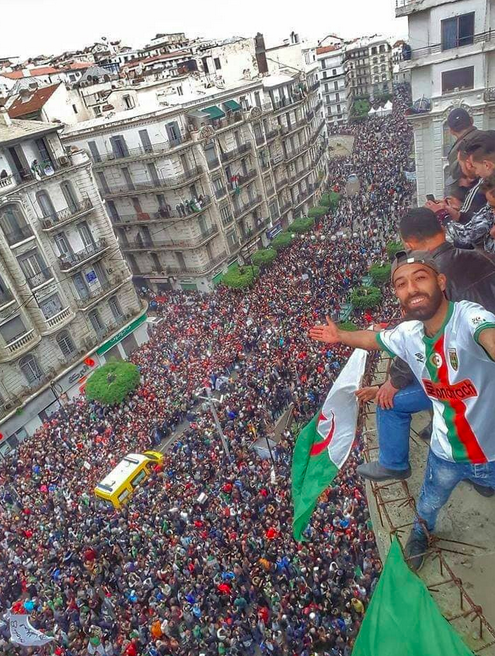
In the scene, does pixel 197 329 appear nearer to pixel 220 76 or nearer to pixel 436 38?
pixel 436 38

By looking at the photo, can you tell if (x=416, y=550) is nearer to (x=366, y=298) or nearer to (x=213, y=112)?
(x=366, y=298)

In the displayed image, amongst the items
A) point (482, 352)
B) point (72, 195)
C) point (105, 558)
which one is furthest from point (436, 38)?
point (105, 558)

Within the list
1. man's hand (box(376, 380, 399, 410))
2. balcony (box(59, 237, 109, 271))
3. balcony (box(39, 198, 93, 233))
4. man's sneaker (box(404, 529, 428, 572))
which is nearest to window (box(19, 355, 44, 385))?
balcony (box(59, 237, 109, 271))

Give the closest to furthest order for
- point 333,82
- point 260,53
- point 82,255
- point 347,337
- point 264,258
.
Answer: point 347,337 → point 82,255 → point 264,258 → point 260,53 → point 333,82

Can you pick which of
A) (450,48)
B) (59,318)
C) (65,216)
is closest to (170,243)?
(65,216)

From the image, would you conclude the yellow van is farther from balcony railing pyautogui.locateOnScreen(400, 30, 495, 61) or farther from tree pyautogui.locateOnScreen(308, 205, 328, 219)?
tree pyautogui.locateOnScreen(308, 205, 328, 219)

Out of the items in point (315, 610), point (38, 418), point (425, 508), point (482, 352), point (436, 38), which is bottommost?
point (38, 418)
